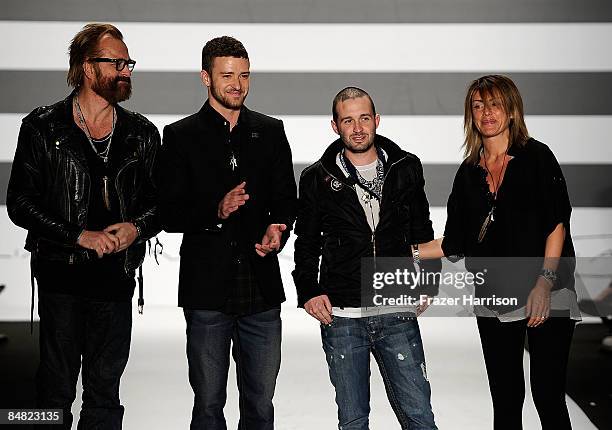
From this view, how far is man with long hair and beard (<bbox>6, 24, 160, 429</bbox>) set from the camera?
2.70 metres

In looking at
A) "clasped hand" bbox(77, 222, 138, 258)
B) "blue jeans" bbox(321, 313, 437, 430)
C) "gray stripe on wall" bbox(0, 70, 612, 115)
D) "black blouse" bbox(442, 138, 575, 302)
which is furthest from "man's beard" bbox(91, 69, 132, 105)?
"gray stripe on wall" bbox(0, 70, 612, 115)

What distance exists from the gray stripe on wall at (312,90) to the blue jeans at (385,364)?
10.1ft

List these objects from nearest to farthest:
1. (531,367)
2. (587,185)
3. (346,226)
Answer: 1. (531,367)
2. (346,226)
3. (587,185)

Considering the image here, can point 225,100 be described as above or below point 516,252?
above

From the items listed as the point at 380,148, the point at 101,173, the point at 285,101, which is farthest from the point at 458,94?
the point at 101,173

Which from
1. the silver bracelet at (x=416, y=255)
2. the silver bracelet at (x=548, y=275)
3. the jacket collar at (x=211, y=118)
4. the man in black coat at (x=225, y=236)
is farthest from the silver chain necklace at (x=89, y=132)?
the silver bracelet at (x=548, y=275)

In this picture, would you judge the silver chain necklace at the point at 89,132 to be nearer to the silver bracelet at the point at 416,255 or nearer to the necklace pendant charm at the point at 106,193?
the necklace pendant charm at the point at 106,193

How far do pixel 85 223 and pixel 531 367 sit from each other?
1.36 meters

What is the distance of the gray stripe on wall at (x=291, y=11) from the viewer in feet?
18.2

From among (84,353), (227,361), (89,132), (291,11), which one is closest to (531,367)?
(227,361)

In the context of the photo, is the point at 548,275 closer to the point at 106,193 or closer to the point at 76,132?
the point at 106,193

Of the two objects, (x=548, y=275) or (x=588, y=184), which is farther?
(x=588, y=184)

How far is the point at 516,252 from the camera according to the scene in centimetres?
265

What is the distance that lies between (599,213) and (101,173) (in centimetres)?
383
